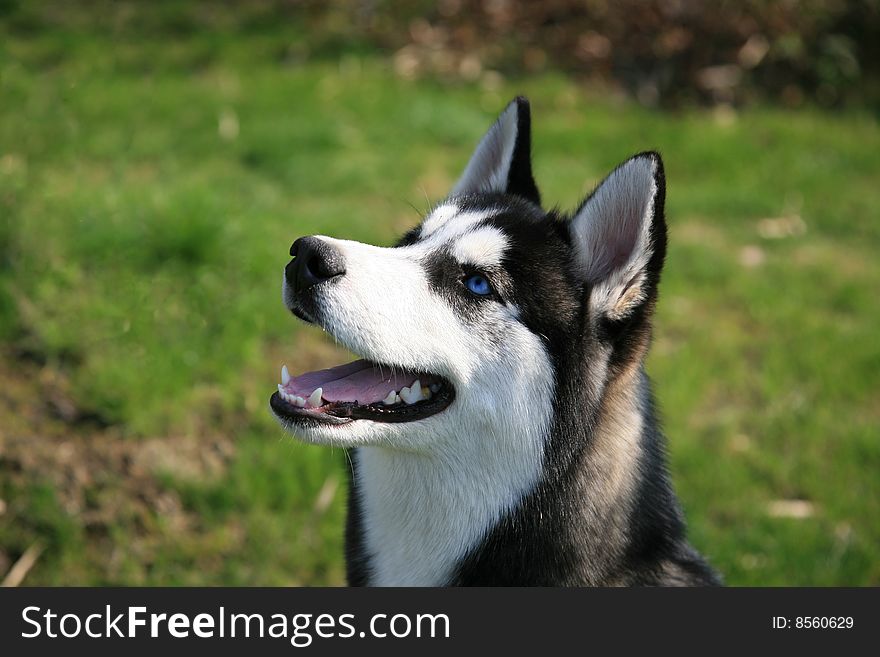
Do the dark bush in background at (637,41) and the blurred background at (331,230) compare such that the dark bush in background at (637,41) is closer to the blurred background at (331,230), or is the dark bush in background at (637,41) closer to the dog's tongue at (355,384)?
the blurred background at (331,230)

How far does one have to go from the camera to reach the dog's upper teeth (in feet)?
9.89

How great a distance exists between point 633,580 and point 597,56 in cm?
711

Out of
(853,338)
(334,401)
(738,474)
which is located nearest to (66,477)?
(334,401)

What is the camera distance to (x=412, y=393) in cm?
302

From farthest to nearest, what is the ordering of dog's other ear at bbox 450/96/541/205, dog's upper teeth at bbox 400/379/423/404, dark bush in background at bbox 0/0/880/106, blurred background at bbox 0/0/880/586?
1. dark bush in background at bbox 0/0/880/106
2. blurred background at bbox 0/0/880/586
3. dog's other ear at bbox 450/96/541/205
4. dog's upper teeth at bbox 400/379/423/404

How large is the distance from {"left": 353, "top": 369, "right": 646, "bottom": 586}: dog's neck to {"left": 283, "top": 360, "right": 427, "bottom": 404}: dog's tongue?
0.22 meters

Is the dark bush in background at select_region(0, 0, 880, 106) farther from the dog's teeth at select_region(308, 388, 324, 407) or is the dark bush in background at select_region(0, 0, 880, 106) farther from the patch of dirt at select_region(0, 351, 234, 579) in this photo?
the dog's teeth at select_region(308, 388, 324, 407)

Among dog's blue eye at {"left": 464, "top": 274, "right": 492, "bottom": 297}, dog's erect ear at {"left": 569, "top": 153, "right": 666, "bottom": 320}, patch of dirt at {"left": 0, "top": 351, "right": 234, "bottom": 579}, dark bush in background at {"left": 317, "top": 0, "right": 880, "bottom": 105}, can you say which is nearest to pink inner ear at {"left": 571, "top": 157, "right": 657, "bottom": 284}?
dog's erect ear at {"left": 569, "top": 153, "right": 666, "bottom": 320}

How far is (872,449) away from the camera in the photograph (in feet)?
17.2

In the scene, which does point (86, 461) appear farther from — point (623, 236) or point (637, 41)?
point (637, 41)

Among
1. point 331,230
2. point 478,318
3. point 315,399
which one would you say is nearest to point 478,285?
point 478,318

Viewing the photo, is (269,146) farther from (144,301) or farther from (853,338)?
(853,338)

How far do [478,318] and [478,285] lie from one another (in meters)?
0.12

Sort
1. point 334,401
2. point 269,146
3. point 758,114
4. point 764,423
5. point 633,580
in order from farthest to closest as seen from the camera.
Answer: point 758,114
point 269,146
point 764,423
point 633,580
point 334,401
